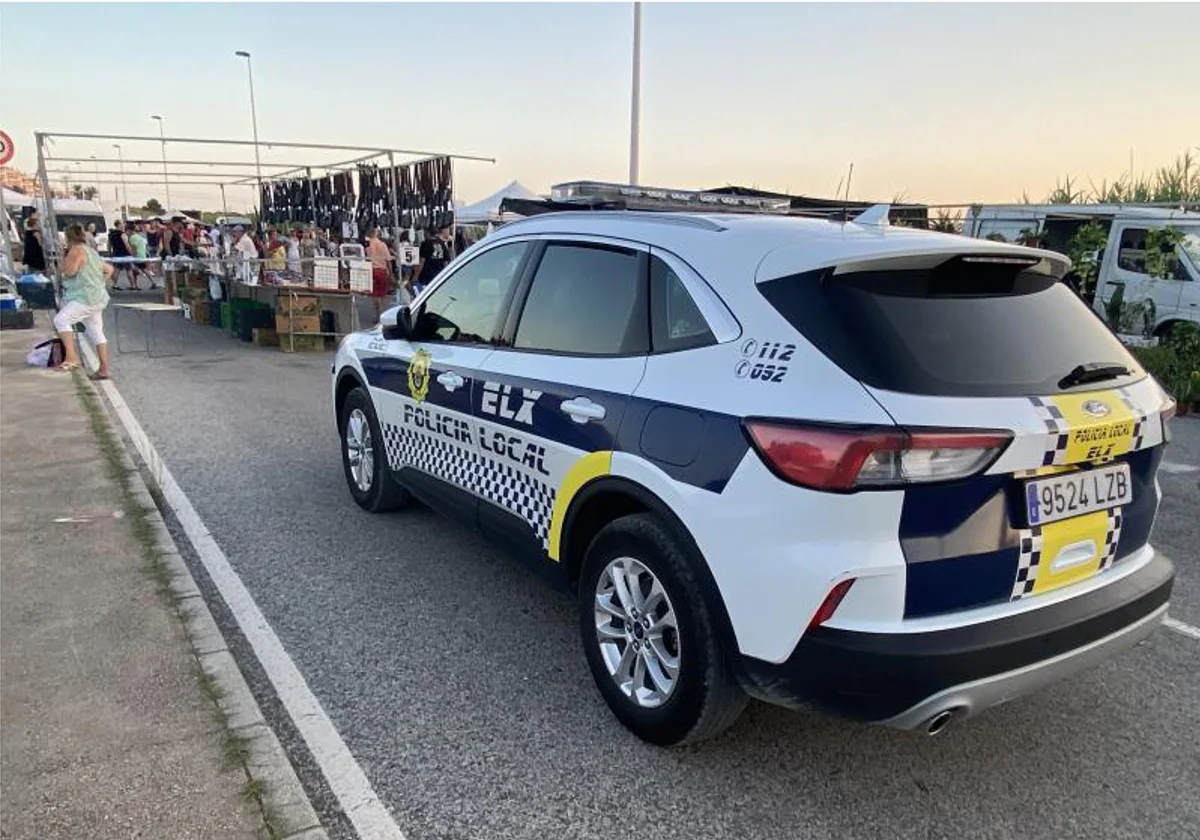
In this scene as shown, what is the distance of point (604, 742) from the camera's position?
2.95 metres

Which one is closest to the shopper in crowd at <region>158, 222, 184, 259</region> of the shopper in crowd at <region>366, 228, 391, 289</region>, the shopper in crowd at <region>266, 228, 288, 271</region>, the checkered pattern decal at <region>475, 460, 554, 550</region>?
the shopper in crowd at <region>266, 228, 288, 271</region>

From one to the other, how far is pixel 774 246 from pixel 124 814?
8.71 feet

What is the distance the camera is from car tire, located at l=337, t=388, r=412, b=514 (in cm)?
497

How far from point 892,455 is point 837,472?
5.8 inches

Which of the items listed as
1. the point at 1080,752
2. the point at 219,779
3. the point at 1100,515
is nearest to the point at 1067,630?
the point at 1100,515

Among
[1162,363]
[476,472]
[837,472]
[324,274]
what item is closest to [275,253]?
[324,274]

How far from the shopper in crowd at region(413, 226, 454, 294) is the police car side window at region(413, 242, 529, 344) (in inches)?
447

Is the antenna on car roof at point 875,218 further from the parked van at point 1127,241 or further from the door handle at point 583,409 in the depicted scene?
the parked van at point 1127,241

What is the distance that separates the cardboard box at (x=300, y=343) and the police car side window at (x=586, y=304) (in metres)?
9.97

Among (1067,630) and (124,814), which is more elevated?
(1067,630)

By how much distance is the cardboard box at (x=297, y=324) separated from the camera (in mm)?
12641

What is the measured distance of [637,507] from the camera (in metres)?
2.91

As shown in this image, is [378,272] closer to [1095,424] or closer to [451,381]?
[451,381]

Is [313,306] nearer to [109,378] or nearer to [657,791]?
[109,378]
